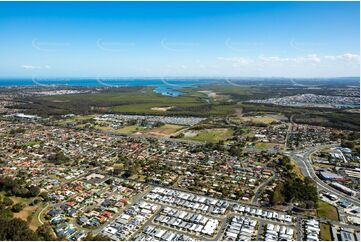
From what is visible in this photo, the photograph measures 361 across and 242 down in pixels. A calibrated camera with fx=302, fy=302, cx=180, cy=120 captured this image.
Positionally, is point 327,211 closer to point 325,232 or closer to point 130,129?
point 325,232

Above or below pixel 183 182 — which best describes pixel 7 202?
above

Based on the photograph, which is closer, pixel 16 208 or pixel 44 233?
pixel 44 233

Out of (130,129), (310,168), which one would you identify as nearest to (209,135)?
(130,129)

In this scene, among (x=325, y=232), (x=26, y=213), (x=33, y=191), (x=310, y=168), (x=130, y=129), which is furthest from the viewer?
(x=130, y=129)

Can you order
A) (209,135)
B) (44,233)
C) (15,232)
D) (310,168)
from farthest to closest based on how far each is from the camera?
(209,135), (310,168), (44,233), (15,232)

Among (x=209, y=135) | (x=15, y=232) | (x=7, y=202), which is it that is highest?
(x=15, y=232)

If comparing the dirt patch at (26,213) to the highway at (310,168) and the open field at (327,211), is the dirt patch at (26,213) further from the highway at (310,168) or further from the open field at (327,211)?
the highway at (310,168)
